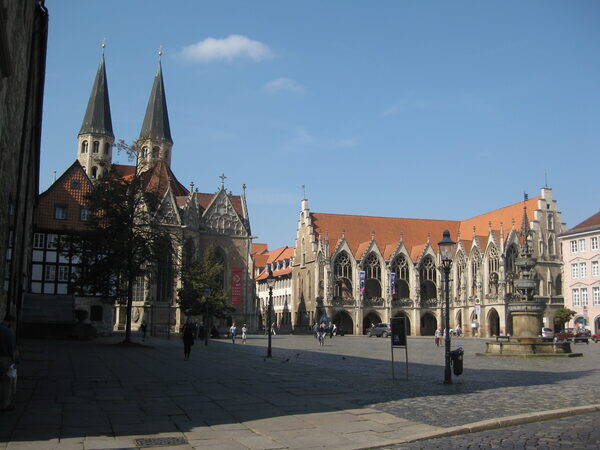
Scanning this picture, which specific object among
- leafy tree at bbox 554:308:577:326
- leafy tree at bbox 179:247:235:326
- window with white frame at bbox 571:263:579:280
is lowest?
leafy tree at bbox 554:308:577:326

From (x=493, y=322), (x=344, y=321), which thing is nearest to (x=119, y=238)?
(x=344, y=321)

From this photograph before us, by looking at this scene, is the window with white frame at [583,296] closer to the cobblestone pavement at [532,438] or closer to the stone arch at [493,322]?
the stone arch at [493,322]

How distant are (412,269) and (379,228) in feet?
28.0

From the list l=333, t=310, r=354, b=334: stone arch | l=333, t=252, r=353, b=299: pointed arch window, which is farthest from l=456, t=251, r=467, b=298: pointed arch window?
l=333, t=310, r=354, b=334: stone arch

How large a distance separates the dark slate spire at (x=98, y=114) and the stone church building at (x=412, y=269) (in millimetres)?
32220

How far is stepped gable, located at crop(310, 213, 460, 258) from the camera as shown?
8525 cm

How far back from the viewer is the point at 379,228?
3465 inches

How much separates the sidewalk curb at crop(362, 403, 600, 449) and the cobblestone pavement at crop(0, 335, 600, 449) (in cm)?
15

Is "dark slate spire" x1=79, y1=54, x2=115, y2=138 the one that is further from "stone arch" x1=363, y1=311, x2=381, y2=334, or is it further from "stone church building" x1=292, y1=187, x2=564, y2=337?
"stone arch" x1=363, y1=311, x2=381, y2=334

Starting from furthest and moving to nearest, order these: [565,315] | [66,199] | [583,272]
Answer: [583,272] → [565,315] → [66,199]

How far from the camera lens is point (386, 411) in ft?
37.2

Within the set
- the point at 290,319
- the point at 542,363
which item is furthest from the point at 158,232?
the point at 290,319

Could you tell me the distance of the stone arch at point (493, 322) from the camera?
72.4 metres

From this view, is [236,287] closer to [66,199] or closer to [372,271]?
[372,271]
